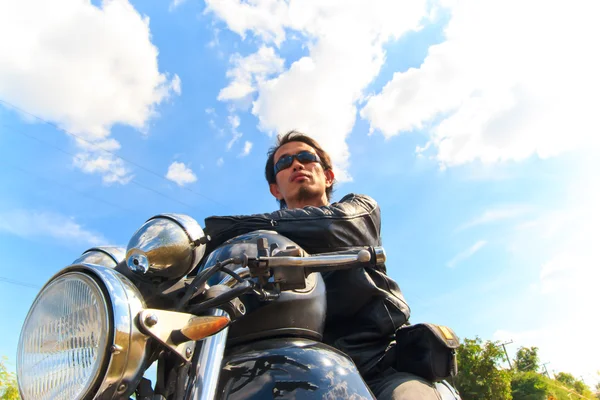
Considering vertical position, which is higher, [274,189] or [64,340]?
[274,189]

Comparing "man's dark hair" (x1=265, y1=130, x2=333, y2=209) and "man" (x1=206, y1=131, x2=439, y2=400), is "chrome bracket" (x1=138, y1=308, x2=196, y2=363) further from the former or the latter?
"man's dark hair" (x1=265, y1=130, x2=333, y2=209)

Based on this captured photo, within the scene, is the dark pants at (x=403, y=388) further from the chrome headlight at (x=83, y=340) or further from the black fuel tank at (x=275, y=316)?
the chrome headlight at (x=83, y=340)

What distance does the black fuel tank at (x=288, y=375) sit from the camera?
95 centimetres

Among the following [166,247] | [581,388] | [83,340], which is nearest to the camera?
[83,340]

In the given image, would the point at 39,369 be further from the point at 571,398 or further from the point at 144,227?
the point at 571,398

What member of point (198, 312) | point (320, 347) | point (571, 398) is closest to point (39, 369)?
point (198, 312)

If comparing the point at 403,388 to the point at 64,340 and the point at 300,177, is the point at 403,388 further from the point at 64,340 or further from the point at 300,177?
the point at 300,177

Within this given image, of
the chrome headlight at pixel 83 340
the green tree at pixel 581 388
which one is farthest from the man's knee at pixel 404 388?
the green tree at pixel 581 388

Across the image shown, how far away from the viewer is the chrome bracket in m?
0.72

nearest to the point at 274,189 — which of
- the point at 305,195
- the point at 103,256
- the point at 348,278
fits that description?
the point at 305,195

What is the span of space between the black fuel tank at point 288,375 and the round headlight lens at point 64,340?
36 cm

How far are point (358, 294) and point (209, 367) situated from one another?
36.6 inches

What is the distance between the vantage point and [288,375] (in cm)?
98

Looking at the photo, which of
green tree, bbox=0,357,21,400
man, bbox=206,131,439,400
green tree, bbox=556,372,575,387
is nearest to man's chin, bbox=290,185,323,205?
man, bbox=206,131,439,400
